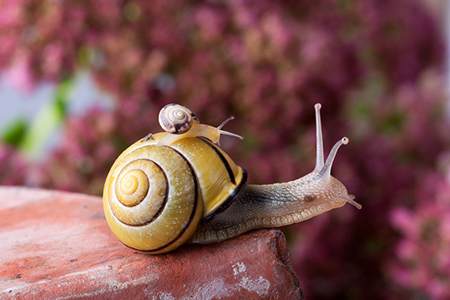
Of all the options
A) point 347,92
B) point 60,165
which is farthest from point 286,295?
point 347,92

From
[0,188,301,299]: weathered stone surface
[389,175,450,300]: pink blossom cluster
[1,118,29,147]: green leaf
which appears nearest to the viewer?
[0,188,301,299]: weathered stone surface

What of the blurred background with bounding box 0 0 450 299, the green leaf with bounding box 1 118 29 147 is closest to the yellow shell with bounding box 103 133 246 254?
the blurred background with bounding box 0 0 450 299

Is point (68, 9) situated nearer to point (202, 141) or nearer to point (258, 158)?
point (258, 158)

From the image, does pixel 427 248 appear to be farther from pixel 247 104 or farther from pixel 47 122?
pixel 47 122

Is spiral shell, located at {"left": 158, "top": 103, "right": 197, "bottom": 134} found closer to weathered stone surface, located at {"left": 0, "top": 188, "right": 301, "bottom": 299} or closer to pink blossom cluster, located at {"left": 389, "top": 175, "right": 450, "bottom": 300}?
weathered stone surface, located at {"left": 0, "top": 188, "right": 301, "bottom": 299}

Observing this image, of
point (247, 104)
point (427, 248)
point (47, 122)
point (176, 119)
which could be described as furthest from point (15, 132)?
point (176, 119)

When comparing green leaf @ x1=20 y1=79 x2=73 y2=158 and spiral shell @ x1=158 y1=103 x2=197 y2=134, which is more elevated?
spiral shell @ x1=158 y1=103 x2=197 y2=134

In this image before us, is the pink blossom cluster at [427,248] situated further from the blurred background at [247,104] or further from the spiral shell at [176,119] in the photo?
the spiral shell at [176,119]
